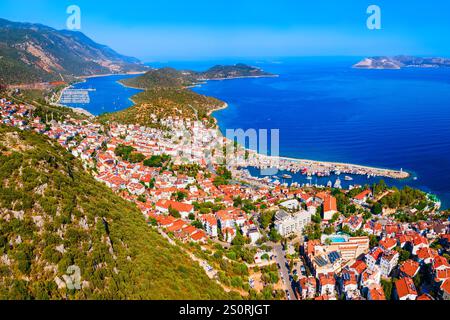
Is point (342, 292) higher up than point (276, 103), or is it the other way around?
point (276, 103)

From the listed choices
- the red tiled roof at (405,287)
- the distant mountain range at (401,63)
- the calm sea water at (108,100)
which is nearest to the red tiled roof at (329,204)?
the red tiled roof at (405,287)

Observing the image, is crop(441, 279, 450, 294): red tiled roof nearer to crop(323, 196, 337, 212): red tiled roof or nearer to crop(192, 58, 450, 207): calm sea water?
crop(323, 196, 337, 212): red tiled roof

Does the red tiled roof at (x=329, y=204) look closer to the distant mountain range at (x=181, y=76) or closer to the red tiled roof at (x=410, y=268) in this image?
the red tiled roof at (x=410, y=268)

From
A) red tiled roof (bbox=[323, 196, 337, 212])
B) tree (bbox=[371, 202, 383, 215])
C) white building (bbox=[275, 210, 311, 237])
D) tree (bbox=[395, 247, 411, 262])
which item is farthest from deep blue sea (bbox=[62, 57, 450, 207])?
tree (bbox=[395, 247, 411, 262])

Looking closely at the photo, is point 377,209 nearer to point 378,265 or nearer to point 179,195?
point 378,265

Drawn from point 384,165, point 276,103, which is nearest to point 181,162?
point 384,165

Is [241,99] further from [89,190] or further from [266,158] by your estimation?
[89,190]
